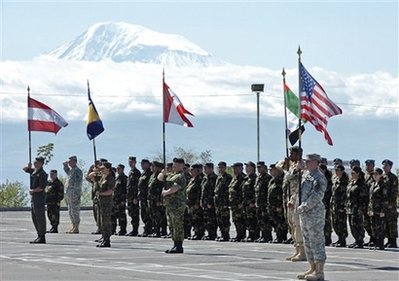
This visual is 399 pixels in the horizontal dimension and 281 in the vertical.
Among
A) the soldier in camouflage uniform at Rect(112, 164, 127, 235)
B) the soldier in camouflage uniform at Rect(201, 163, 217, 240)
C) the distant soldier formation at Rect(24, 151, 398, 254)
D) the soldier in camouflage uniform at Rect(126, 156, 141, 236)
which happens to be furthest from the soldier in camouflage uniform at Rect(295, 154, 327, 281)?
the soldier in camouflage uniform at Rect(112, 164, 127, 235)

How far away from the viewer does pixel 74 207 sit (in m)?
35.9

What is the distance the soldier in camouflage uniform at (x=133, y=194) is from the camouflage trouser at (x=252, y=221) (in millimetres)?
3776

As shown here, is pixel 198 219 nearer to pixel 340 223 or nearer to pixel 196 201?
pixel 196 201

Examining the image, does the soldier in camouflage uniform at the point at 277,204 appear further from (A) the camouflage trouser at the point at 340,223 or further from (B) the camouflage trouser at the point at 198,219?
(B) the camouflage trouser at the point at 198,219

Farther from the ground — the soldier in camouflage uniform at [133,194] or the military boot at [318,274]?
the soldier in camouflage uniform at [133,194]

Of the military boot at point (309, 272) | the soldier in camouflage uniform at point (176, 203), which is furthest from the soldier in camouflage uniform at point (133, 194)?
the military boot at point (309, 272)

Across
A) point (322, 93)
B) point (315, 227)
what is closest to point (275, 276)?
point (315, 227)

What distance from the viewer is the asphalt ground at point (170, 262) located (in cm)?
2194

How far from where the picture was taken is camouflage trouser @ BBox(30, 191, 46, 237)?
30.5 meters

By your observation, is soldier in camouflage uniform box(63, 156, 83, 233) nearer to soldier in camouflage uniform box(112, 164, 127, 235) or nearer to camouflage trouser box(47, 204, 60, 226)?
camouflage trouser box(47, 204, 60, 226)

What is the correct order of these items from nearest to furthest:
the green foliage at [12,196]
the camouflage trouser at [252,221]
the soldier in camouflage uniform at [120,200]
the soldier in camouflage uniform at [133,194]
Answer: the camouflage trouser at [252,221] → the soldier in camouflage uniform at [133,194] → the soldier in camouflage uniform at [120,200] → the green foliage at [12,196]

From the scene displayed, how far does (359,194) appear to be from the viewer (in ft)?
94.1

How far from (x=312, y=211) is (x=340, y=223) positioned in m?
7.37

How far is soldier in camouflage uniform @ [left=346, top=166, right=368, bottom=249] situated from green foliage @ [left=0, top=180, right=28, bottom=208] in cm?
3227
